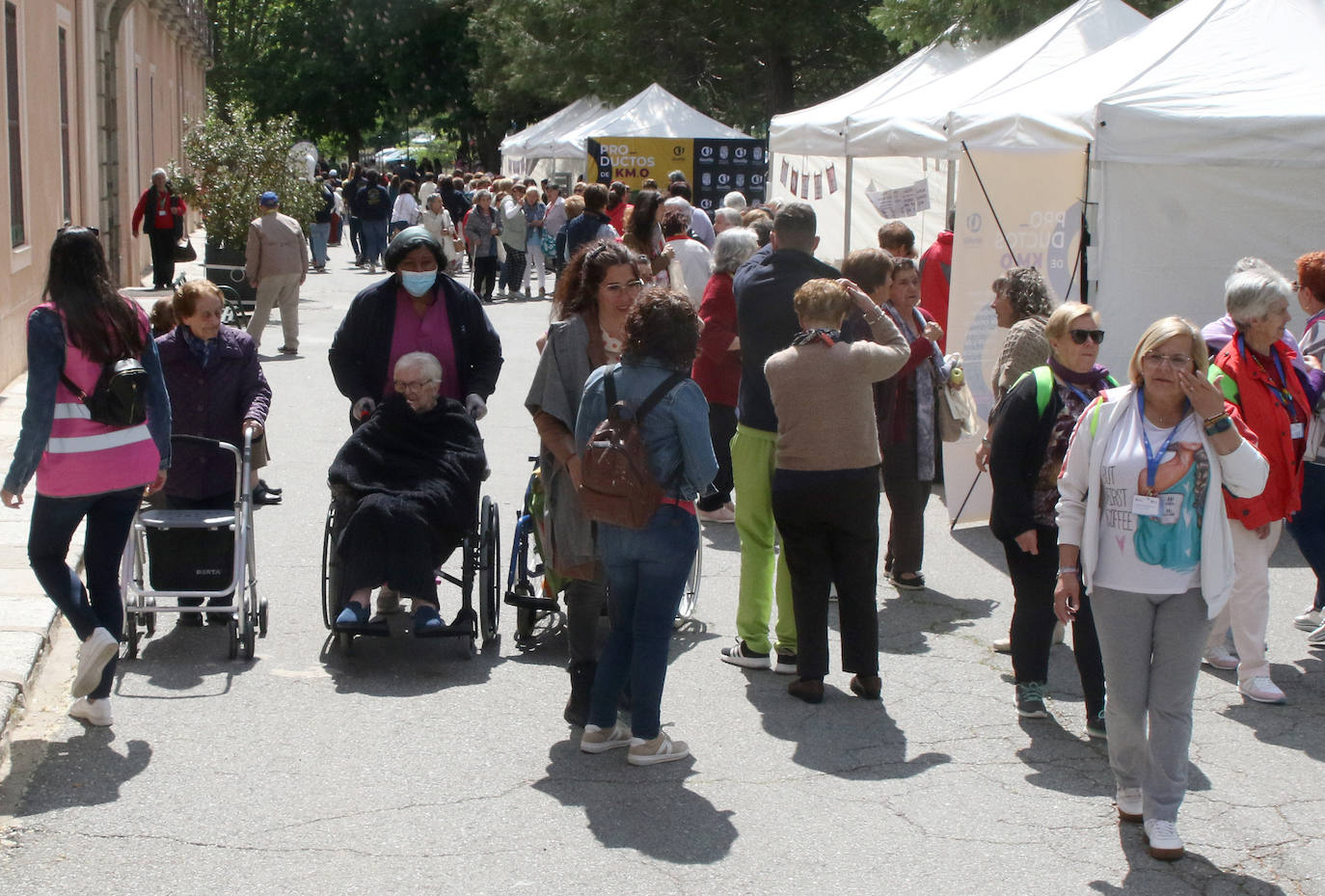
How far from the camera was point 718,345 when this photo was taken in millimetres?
8266

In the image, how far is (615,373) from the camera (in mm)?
4934

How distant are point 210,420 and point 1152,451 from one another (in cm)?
398

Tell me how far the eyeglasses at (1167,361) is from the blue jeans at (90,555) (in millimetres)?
3393

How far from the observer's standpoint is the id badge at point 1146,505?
429 cm

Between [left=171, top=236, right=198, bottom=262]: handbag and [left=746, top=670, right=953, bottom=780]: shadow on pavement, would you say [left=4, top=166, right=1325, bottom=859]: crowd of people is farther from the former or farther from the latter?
[left=171, top=236, right=198, bottom=262]: handbag

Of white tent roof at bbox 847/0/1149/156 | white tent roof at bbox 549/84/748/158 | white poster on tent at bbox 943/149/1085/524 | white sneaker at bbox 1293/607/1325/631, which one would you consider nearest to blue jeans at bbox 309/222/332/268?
white tent roof at bbox 549/84/748/158

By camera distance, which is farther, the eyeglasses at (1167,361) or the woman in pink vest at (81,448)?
the woman in pink vest at (81,448)

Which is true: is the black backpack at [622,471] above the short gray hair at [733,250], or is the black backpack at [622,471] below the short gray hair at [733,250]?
below

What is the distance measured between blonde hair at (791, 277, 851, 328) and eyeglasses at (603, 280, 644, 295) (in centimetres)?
61

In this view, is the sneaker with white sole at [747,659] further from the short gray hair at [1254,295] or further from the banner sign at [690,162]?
the banner sign at [690,162]

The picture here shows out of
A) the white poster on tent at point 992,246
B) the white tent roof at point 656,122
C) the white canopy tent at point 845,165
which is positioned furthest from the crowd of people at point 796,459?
the white tent roof at point 656,122

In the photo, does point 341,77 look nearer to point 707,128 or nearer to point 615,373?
point 707,128

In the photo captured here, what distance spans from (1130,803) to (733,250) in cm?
409

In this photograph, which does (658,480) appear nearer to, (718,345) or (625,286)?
(625,286)
